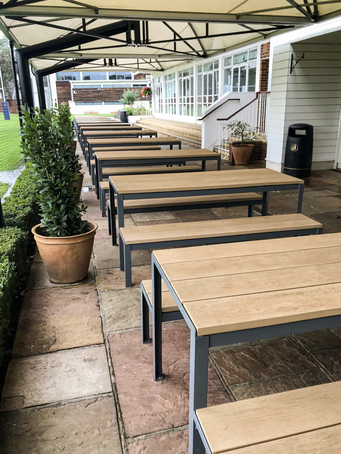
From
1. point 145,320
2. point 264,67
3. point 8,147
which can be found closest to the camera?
point 145,320

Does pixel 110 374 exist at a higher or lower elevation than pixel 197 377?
lower

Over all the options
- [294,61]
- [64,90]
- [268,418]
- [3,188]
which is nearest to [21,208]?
[3,188]

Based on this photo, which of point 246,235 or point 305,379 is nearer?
point 305,379

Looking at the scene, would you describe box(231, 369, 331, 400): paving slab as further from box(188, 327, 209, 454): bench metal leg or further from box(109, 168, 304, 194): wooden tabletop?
box(109, 168, 304, 194): wooden tabletop

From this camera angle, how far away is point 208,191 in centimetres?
336

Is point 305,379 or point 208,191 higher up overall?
point 208,191

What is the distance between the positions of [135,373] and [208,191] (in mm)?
1715

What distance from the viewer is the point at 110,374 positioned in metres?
2.16

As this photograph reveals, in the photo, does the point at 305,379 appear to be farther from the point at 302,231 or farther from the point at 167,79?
the point at 167,79

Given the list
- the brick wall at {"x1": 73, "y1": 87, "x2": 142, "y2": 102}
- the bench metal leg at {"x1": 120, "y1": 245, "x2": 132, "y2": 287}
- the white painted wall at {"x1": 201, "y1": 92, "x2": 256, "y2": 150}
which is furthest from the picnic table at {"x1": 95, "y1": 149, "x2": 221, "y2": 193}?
the brick wall at {"x1": 73, "y1": 87, "x2": 142, "y2": 102}

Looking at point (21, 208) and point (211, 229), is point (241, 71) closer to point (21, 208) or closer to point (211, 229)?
point (21, 208)

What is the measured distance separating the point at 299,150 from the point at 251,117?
282cm

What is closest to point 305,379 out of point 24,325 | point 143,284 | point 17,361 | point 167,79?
point 143,284

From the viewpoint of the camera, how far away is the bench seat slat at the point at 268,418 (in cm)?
115
